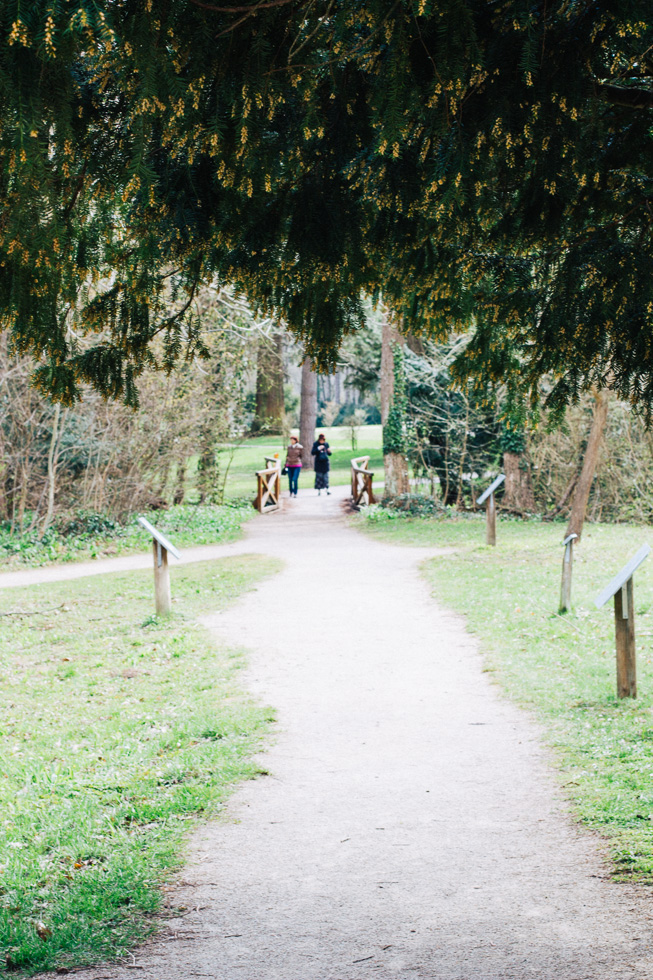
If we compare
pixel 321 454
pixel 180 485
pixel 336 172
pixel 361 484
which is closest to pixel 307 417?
pixel 321 454

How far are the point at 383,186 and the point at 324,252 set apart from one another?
40cm

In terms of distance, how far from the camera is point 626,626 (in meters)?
6.90

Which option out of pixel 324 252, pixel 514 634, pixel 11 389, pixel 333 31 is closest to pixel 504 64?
pixel 333 31

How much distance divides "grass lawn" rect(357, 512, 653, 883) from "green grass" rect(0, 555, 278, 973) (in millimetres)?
2113

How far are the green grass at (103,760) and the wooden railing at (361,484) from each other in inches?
459

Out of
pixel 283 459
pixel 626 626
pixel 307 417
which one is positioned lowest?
pixel 626 626

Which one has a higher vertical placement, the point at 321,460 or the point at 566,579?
the point at 321,460

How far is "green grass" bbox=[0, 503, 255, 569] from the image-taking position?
1577 cm

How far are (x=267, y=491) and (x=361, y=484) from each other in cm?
243

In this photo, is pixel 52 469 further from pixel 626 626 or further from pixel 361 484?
pixel 626 626

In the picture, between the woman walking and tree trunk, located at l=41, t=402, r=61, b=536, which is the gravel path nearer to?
tree trunk, located at l=41, t=402, r=61, b=536

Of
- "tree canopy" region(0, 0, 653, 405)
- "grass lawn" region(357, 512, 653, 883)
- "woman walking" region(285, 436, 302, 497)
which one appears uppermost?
"tree canopy" region(0, 0, 653, 405)

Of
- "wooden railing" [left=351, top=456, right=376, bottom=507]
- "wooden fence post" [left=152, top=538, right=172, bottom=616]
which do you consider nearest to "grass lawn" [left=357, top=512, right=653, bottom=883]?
"wooden fence post" [left=152, top=538, right=172, bottom=616]

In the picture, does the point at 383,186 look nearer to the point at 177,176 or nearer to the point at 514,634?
the point at 177,176
